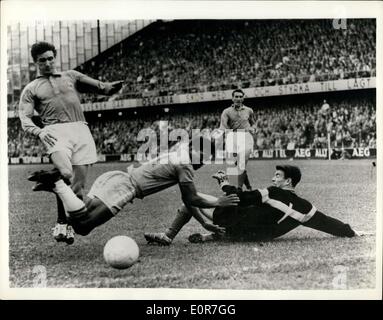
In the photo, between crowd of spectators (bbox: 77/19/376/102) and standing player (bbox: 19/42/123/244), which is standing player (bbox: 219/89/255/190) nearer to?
crowd of spectators (bbox: 77/19/376/102)

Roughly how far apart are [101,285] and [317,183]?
3.13m

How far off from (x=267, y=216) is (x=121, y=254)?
191cm

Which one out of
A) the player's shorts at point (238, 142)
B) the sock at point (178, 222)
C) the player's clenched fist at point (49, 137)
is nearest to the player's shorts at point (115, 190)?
the sock at point (178, 222)

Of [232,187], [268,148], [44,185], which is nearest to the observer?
[44,185]

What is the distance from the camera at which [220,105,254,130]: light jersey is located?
7211 millimetres

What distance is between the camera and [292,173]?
23.1ft

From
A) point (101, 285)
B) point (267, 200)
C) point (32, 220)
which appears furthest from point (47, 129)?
point (267, 200)

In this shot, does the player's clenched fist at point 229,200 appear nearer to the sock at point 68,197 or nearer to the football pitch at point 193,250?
the football pitch at point 193,250

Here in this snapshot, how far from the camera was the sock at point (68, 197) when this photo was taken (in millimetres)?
6660

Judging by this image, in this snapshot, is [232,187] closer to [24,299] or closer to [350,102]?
[350,102]

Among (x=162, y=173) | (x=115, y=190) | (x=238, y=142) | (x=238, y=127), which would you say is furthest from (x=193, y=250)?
(x=238, y=127)

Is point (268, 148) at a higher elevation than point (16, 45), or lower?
lower

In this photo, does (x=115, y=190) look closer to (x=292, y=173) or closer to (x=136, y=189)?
(x=136, y=189)

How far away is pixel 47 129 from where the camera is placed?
6.89 m
